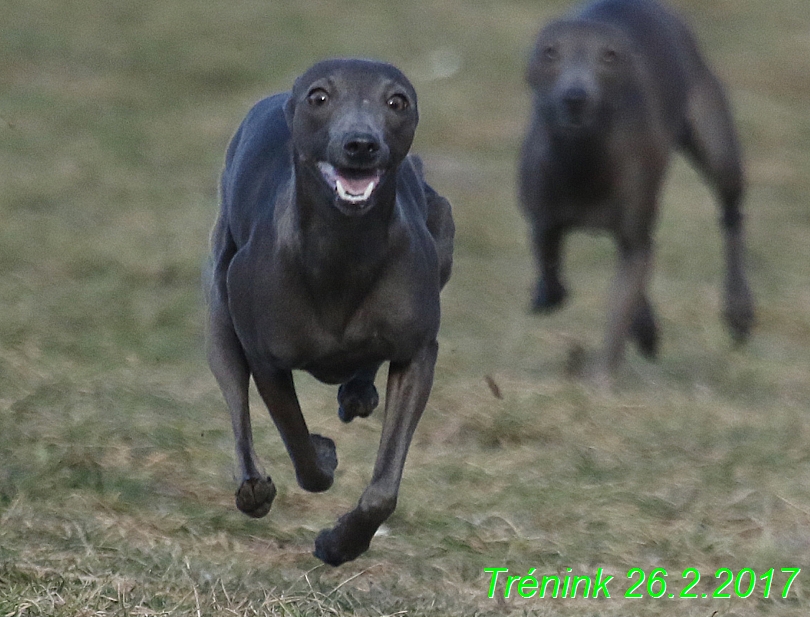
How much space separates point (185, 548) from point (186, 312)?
3975 millimetres

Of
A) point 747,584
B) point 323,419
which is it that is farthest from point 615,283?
point 747,584

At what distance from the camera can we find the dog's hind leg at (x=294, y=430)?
16.4 ft

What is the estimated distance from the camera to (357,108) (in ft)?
14.6

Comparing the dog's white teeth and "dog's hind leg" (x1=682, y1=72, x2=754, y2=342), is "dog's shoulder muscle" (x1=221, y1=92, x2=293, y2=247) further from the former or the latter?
"dog's hind leg" (x1=682, y1=72, x2=754, y2=342)

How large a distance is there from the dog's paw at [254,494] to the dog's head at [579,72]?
11.3 feet

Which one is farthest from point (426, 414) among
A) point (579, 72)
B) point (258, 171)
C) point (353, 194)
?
point (353, 194)

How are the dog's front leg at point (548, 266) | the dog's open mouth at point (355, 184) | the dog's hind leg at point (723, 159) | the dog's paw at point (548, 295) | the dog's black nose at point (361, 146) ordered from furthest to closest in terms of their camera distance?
the dog's hind leg at point (723, 159)
the dog's paw at point (548, 295)
the dog's front leg at point (548, 266)
the dog's open mouth at point (355, 184)
the dog's black nose at point (361, 146)

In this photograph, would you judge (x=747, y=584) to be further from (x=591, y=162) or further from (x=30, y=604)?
(x=591, y=162)

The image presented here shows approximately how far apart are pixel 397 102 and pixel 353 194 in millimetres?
269

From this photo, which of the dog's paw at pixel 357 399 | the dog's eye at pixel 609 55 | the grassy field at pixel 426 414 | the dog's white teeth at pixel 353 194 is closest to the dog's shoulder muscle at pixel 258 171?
the dog's white teeth at pixel 353 194

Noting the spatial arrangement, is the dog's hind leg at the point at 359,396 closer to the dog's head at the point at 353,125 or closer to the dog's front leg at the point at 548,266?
the dog's head at the point at 353,125

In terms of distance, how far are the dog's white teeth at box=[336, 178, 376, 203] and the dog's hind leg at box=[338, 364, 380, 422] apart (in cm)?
104

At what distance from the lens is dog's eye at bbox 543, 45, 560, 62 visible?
820 centimetres

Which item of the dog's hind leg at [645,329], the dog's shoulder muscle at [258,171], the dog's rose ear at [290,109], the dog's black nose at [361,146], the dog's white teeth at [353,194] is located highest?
the dog's black nose at [361,146]
